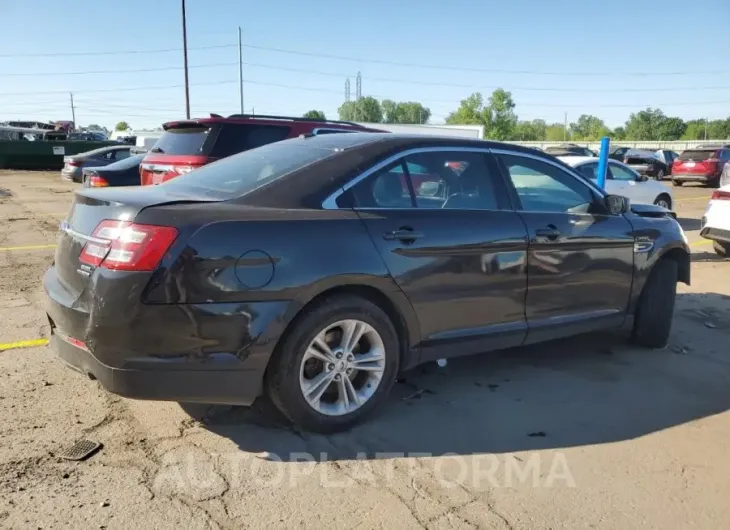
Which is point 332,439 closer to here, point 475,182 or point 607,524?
point 607,524

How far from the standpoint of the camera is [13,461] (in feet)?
10.2

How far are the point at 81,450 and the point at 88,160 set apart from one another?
1933 cm

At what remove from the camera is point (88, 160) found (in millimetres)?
20500

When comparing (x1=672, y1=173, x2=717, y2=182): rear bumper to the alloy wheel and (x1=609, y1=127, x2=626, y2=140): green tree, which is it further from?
(x1=609, y1=127, x2=626, y2=140): green tree

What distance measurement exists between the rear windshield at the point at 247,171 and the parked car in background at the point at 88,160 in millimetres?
17867

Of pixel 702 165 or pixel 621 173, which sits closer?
pixel 621 173

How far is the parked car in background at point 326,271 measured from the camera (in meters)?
3.00

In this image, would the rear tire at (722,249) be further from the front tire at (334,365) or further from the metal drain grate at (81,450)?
the metal drain grate at (81,450)

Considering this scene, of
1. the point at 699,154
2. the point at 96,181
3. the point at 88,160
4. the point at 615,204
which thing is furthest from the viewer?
the point at 699,154

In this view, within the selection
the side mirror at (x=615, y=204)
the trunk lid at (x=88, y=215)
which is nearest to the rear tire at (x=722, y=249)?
the side mirror at (x=615, y=204)

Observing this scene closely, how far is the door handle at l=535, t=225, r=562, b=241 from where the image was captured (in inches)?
166

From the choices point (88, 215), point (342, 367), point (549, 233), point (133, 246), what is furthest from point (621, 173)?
point (133, 246)

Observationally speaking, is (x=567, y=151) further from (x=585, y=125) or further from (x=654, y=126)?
(x=585, y=125)

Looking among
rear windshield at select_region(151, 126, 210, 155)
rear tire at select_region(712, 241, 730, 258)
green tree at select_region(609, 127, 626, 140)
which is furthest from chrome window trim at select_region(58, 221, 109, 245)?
green tree at select_region(609, 127, 626, 140)
